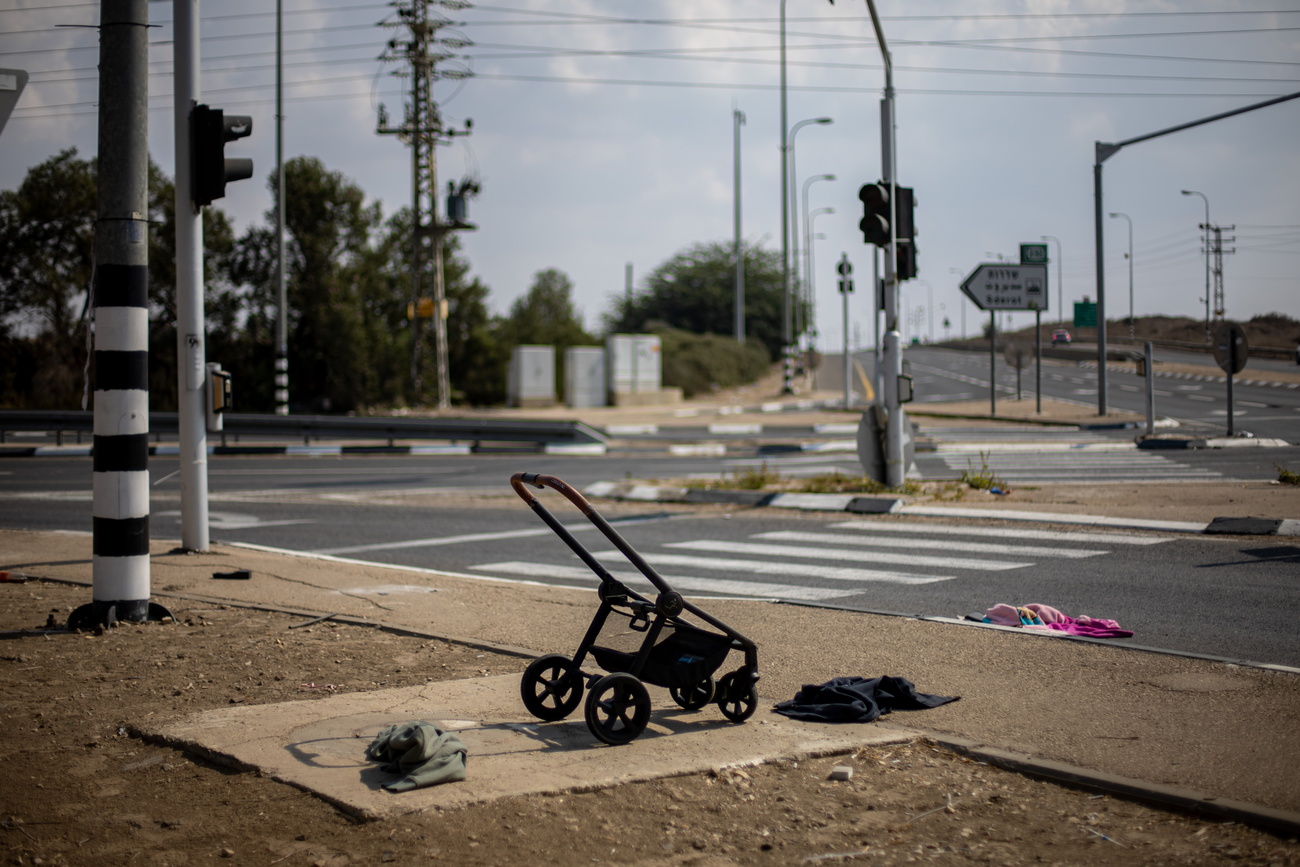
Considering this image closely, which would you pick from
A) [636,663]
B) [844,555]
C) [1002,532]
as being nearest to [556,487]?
[636,663]

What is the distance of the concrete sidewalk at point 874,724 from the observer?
13.4 ft

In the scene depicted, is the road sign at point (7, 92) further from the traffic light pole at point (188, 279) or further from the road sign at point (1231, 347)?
the road sign at point (1231, 347)

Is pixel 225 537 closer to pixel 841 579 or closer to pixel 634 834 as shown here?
pixel 841 579

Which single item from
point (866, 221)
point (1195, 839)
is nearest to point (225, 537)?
point (866, 221)

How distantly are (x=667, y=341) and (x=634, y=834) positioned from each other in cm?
4905

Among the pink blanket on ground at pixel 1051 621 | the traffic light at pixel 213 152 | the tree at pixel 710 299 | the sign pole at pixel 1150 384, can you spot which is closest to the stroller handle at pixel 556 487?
the pink blanket on ground at pixel 1051 621

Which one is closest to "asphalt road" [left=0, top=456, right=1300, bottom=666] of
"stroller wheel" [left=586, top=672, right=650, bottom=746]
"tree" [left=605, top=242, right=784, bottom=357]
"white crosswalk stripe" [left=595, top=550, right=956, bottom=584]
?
"white crosswalk stripe" [left=595, top=550, right=956, bottom=584]

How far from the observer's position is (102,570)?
6.80 metres

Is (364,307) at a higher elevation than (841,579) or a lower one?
higher

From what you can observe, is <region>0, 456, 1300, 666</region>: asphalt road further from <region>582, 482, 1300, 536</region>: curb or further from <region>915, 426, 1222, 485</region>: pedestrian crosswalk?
<region>915, 426, 1222, 485</region>: pedestrian crosswalk

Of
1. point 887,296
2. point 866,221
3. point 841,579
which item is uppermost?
point 866,221

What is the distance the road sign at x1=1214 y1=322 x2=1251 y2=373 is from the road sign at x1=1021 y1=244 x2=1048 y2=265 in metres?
12.6

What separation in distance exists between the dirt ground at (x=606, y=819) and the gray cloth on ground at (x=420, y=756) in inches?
8.3

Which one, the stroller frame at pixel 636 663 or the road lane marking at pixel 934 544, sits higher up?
the stroller frame at pixel 636 663
